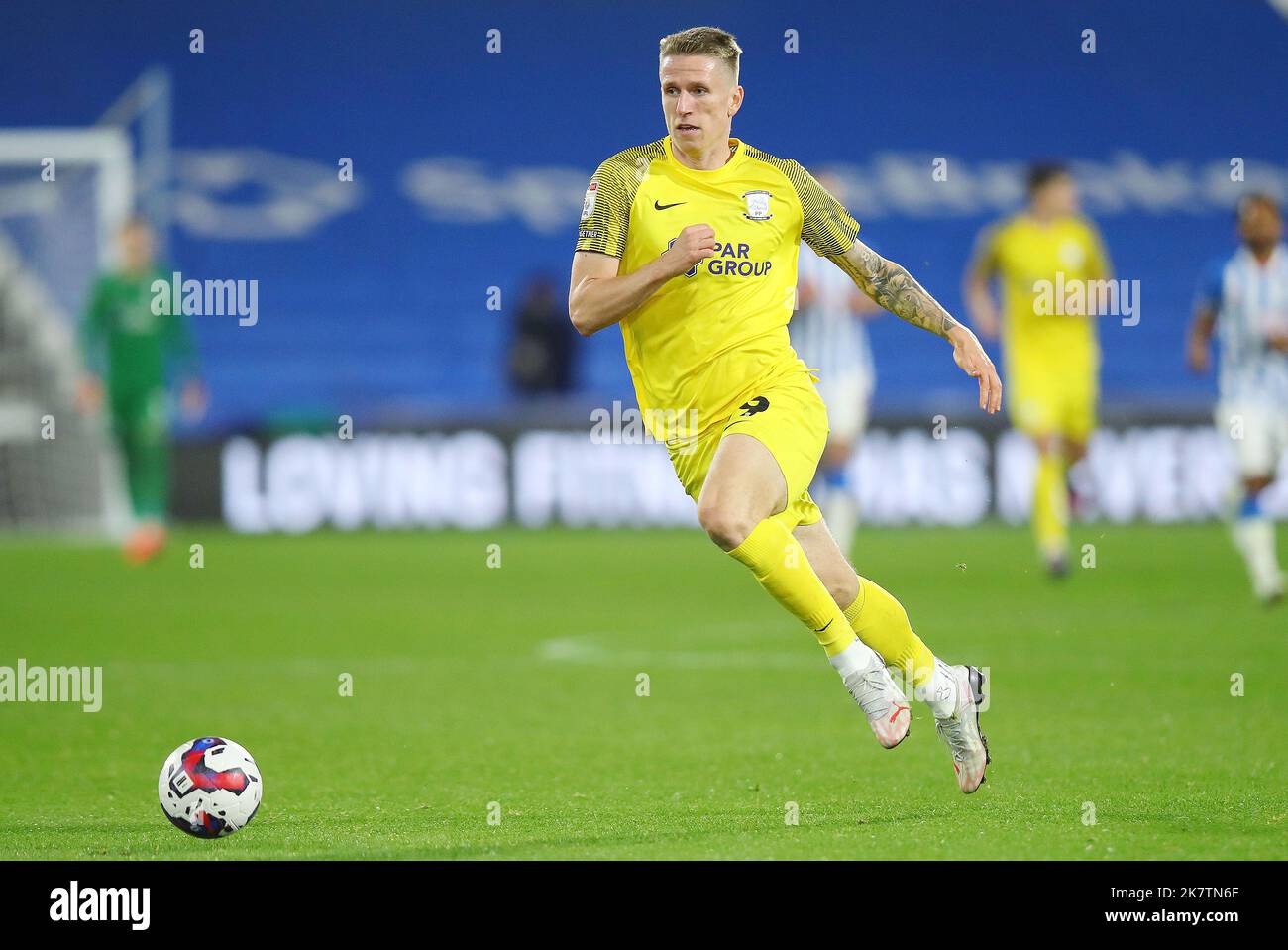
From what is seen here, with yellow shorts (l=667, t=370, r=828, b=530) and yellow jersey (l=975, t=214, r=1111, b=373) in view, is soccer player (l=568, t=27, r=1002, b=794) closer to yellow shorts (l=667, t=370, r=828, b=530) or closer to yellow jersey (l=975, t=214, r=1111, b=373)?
yellow shorts (l=667, t=370, r=828, b=530)

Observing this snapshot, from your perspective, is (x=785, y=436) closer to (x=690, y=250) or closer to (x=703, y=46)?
(x=690, y=250)

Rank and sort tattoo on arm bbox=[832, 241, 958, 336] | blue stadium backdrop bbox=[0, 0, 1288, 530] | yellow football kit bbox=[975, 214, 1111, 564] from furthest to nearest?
blue stadium backdrop bbox=[0, 0, 1288, 530], yellow football kit bbox=[975, 214, 1111, 564], tattoo on arm bbox=[832, 241, 958, 336]

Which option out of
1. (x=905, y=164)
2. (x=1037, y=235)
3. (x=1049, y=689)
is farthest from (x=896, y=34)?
(x=1049, y=689)

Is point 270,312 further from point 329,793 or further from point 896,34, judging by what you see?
point 329,793

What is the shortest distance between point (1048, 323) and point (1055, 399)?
0.56m

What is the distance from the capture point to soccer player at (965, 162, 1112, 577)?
41.1ft

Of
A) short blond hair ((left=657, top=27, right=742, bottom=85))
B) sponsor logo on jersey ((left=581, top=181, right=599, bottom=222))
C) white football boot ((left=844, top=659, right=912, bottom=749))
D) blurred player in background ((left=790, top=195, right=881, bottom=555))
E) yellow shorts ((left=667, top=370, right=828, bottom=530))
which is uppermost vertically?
blurred player in background ((left=790, top=195, right=881, bottom=555))

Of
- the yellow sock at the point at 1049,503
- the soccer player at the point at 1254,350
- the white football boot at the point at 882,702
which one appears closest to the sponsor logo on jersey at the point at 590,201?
the white football boot at the point at 882,702

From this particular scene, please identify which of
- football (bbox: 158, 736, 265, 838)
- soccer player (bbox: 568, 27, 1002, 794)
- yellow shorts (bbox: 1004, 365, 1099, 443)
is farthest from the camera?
yellow shorts (bbox: 1004, 365, 1099, 443)

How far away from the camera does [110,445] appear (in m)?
17.6

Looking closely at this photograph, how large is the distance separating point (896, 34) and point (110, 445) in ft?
33.1

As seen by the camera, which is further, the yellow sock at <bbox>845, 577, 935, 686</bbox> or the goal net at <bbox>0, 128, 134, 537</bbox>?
the goal net at <bbox>0, 128, 134, 537</bbox>

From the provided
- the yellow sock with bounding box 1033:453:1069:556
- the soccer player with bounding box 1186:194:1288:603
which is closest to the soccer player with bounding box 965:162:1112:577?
the yellow sock with bounding box 1033:453:1069:556

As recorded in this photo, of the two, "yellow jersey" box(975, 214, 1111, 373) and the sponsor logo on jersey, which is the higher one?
"yellow jersey" box(975, 214, 1111, 373)
